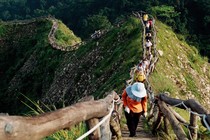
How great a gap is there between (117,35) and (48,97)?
25.9 feet

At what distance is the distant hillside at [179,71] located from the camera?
21625 mm

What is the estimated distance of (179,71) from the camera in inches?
1022

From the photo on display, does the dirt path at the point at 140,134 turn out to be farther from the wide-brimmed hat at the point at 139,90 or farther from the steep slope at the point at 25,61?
the steep slope at the point at 25,61

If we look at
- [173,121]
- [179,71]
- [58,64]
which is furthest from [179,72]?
[173,121]

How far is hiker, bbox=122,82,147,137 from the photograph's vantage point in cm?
995

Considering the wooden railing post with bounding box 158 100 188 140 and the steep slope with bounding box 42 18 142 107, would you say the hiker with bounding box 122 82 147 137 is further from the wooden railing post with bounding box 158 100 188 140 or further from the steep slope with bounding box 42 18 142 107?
the steep slope with bounding box 42 18 142 107

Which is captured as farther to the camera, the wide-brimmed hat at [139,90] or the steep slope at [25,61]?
the steep slope at [25,61]

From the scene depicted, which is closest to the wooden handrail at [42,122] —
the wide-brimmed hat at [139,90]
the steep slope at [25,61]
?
the wide-brimmed hat at [139,90]

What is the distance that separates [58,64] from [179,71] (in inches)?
647

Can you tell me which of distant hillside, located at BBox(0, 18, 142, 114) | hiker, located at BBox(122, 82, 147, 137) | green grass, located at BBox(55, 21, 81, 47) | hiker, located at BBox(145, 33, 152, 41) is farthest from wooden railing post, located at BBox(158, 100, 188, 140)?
green grass, located at BBox(55, 21, 81, 47)

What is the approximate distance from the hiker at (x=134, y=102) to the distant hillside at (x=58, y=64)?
8483 mm

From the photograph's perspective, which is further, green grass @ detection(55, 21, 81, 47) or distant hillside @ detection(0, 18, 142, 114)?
green grass @ detection(55, 21, 81, 47)

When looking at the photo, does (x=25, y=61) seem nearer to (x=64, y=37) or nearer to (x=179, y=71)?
(x=64, y=37)

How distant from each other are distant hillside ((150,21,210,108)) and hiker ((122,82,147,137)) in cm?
920
